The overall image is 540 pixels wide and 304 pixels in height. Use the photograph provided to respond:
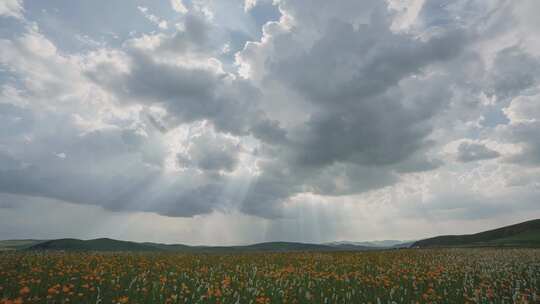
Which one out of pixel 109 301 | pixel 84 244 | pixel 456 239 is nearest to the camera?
pixel 109 301

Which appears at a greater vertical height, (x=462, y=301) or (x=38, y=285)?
(x=38, y=285)

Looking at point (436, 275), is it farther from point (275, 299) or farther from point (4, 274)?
point (4, 274)

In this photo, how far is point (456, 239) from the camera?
15462cm

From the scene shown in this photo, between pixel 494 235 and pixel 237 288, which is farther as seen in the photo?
pixel 494 235

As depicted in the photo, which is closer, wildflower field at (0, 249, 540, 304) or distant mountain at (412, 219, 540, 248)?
wildflower field at (0, 249, 540, 304)

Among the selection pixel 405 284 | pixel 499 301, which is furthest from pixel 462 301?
pixel 405 284

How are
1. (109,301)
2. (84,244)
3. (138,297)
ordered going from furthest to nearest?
(84,244), (138,297), (109,301)

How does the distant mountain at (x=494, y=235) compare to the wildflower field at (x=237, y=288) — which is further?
the distant mountain at (x=494, y=235)

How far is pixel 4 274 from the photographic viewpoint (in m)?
12.5

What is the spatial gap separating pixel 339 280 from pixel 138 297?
27.4 ft

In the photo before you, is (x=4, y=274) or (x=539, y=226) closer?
(x=4, y=274)

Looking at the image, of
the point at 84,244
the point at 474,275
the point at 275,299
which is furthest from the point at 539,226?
the point at 84,244

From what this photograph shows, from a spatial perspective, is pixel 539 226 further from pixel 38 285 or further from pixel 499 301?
pixel 38 285

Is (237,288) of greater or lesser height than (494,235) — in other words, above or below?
above
